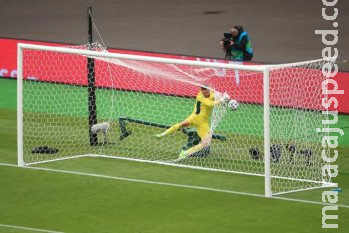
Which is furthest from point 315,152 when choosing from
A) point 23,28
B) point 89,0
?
point 89,0

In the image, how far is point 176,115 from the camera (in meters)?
25.0

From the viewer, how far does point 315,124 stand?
21.9 m

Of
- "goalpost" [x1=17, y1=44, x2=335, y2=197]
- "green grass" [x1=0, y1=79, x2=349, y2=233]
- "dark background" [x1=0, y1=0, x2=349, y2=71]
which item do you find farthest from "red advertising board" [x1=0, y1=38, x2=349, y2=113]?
"dark background" [x1=0, y1=0, x2=349, y2=71]

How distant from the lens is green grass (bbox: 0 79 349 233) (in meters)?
18.2

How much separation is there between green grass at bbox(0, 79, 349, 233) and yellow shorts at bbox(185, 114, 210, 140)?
1138mm

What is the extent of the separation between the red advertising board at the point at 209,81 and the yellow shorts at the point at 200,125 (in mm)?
724

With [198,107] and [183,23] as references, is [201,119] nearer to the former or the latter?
[198,107]

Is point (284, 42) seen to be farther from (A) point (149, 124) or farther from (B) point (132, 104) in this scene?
(A) point (149, 124)

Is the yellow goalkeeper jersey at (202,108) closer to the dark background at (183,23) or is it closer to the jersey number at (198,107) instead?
the jersey number at (198,107)

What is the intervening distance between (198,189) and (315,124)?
284 centimetres

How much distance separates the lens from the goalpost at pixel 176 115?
21.2 metres

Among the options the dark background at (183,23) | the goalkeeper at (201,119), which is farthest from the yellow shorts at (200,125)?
the dark background at (183,23)

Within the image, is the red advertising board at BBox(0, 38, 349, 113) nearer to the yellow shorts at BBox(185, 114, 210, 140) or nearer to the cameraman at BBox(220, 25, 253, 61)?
the yellow shorts at BBox(185, 114, 210, 140)

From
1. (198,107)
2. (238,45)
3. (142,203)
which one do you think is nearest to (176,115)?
(198,107)
